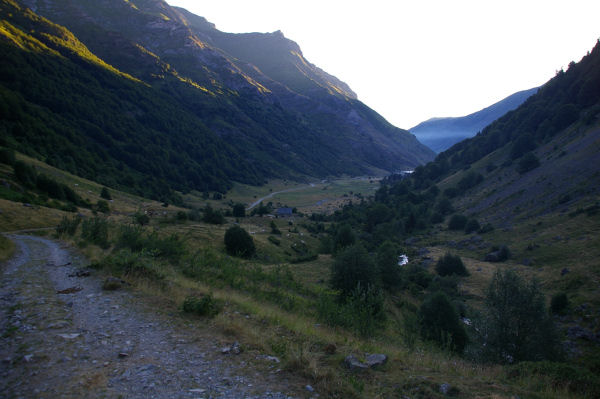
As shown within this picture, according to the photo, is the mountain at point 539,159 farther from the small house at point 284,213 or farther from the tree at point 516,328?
the small house at point 284,213

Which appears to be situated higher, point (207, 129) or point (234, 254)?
point (207, 129)

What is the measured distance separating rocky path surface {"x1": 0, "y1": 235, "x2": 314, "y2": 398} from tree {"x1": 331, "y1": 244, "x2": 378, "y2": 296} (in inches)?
679

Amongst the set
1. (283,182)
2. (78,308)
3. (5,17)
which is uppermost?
(5,17)

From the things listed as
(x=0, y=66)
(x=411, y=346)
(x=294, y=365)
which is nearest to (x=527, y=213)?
(x=411, y=346)

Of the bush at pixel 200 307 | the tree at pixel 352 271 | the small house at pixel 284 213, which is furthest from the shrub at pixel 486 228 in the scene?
the bush at pixel 200 307

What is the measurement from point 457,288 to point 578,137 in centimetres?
6444

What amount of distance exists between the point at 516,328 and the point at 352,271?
11.1 m

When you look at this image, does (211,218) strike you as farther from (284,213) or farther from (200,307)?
(284,213)

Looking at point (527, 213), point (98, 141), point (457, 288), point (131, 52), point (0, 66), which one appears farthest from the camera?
point (131, 52)

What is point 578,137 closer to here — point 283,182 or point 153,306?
point 153,306

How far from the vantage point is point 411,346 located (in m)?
9.15

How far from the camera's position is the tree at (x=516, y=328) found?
14.4m

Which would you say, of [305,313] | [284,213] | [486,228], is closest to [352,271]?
[305,313]

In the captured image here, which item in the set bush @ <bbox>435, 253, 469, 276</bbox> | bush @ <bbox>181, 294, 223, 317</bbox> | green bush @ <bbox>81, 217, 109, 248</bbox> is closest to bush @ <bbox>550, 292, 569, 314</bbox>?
bush @ <bbox>435, 253, 469, 276</bbox>
